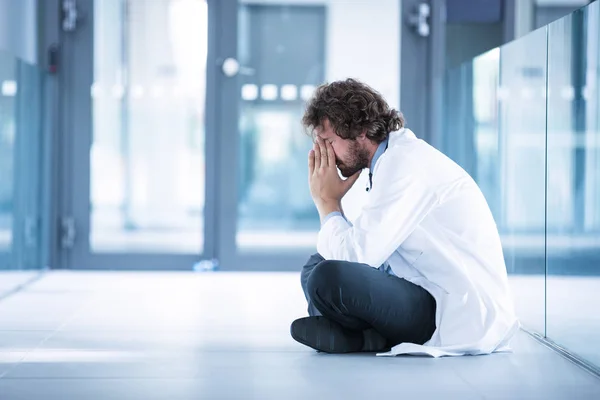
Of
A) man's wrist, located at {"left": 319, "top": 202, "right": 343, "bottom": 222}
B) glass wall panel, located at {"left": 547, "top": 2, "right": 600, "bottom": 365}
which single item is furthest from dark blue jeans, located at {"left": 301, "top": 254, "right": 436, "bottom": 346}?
glass wall panel, located at {"left": 547, "top": 2, "right": 600, "bottom": 365}

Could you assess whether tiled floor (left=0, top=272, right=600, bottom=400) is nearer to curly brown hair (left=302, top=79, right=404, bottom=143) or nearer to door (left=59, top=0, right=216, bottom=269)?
curly brown hair (left=302, top=79, right=404, bottom=143)

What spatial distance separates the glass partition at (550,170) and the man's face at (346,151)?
1.96ft

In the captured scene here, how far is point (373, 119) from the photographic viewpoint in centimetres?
258

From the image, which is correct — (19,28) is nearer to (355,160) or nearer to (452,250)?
(355,160)

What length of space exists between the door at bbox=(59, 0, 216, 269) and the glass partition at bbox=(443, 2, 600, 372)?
1.71 m

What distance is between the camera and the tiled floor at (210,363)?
2078 mm

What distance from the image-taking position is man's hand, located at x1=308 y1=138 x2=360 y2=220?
257 centimetres

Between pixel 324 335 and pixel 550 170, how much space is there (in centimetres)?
89

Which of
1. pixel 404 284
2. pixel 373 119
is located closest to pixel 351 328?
pixel 404 284

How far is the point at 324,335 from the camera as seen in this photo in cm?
253

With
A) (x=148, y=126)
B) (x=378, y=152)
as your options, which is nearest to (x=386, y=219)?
(x=378, y=152)

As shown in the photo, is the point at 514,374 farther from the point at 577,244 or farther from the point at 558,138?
the point at 558,138

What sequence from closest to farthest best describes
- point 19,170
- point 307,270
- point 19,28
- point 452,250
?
point 452,250 → point 307,270 → point 19,170 → point 19,28

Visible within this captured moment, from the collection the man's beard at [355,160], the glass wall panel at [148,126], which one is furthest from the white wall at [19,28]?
the man's beard at [355,160]
